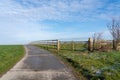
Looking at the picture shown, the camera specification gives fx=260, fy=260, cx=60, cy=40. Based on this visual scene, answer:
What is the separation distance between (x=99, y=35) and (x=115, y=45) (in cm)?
1158

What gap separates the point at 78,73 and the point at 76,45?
2217cm

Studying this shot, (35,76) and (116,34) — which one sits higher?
(116,34)

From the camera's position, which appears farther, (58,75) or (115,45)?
(115,45)

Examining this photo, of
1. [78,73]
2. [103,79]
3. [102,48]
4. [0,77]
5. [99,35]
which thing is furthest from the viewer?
[99,35]

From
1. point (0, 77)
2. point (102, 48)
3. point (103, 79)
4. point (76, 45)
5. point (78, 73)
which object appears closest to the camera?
point (103, 79)

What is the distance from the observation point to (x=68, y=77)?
11445 millimetres

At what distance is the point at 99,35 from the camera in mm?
38625

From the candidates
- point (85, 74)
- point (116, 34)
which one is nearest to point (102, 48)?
point (116, 34)

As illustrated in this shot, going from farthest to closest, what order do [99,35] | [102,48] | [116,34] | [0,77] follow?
[99,35]
[116,34]
[102,48]
[0,77]

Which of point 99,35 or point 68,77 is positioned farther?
point 99,35

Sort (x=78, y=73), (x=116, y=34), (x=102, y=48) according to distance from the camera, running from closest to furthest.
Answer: (x=78, y=73), (x=102, y=48), (x=116, y=34)

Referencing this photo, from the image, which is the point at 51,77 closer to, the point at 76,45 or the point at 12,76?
the point at 12,76

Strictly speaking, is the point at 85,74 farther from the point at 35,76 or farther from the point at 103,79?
the point at 35,76

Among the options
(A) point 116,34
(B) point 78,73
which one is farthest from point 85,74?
(A) point 116,34
